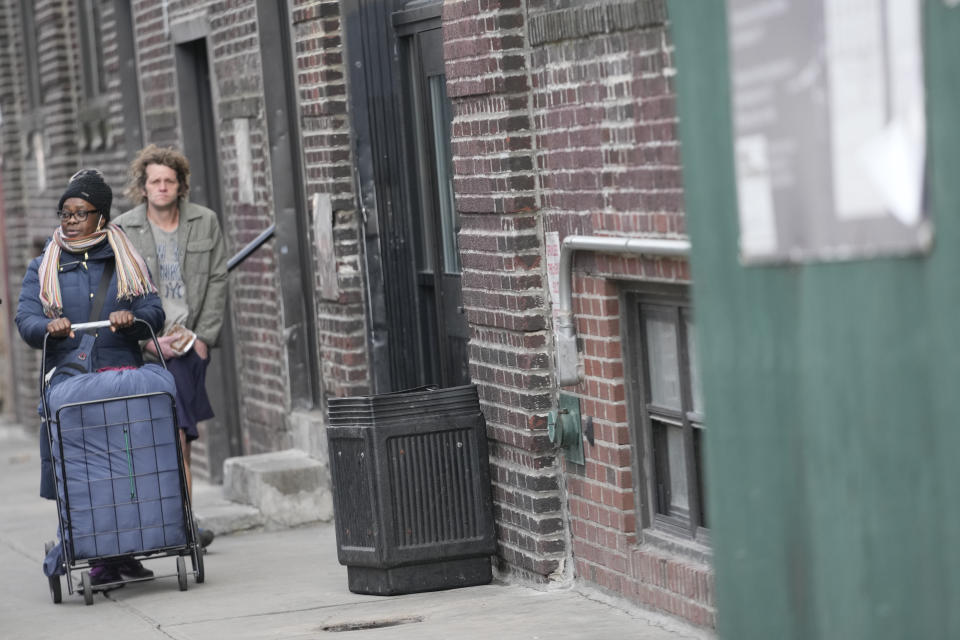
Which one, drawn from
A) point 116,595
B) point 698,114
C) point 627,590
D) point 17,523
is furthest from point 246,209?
point 698,114

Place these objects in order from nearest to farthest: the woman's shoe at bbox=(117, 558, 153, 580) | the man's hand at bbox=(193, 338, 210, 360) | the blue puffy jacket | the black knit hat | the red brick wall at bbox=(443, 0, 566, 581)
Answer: the red brick wall at bbox=(443, 0, 566, 581)
the black knit hat
the blue puffy jacket
the woman's shoe at bbox=(117, 558, 153, 580)
the man's hand at bbox=(193, 338, 210, 360)

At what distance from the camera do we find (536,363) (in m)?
7.35

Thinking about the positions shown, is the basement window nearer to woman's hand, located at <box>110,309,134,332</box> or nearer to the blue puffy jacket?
woman's hand, located at <box>110,309,134,332</box>

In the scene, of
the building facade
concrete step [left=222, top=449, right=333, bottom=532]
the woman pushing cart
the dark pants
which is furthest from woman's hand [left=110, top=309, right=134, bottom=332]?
concrete step [left=222, top=449, right=333, bottom=532]

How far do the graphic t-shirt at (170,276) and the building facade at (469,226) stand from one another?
2.71 ft

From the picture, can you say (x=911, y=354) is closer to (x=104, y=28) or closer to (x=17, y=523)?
(x=17, y=523)

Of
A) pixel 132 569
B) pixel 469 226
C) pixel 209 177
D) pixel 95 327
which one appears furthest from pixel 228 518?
pixel 209 177

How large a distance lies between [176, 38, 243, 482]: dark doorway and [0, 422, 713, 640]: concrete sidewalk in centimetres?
285

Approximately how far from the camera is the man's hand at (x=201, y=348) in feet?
29.4

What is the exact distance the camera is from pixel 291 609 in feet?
24.9

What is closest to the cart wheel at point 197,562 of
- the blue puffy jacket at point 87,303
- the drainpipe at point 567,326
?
the blue puffy jacket at point 87,303

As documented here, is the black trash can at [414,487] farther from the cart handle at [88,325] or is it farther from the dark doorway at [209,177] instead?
the dark doorway at [209,177]

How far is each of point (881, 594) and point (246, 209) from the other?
27.2ft

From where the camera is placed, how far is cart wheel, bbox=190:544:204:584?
318 inches
